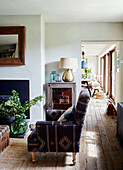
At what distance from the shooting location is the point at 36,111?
4.14 m

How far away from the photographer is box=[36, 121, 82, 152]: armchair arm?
2266 mm

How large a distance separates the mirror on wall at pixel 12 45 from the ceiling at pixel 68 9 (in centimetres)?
37

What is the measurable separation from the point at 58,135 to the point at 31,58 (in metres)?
2.23

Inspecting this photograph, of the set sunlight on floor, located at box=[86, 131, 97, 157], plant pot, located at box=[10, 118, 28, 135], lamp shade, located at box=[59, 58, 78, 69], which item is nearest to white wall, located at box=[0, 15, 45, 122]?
lamp shade, located at box=[59, 58, 78, 69]

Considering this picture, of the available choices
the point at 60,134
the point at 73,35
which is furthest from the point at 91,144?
the point at 73,35

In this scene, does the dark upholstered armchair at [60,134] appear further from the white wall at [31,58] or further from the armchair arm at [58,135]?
the white wall at [31,58]

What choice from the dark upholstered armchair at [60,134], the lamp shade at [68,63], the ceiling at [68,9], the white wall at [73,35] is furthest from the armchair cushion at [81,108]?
the white wall at [73,35]

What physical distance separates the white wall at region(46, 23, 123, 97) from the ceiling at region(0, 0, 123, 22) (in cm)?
25

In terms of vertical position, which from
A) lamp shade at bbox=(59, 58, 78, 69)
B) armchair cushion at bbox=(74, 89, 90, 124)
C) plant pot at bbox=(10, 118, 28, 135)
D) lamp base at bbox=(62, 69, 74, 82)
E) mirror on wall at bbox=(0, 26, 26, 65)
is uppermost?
mirror on wall at bbox=(0, 26, 26, 65)

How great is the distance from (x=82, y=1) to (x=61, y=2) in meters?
0.37

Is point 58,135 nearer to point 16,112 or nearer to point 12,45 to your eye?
point 16,112

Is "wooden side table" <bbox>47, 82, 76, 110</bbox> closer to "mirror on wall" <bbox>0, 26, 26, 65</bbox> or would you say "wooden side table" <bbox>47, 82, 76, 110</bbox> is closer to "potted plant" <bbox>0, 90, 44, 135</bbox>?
"mirror on wall" <bbox>0, 26, 26, 65</bbox>

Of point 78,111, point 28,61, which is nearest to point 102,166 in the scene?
point 78,111

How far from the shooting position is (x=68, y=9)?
12.1 feet
